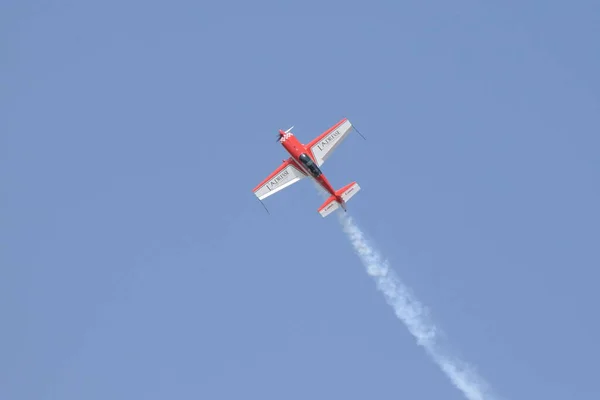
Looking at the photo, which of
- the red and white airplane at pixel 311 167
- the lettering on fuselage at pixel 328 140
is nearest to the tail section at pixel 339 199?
the red and white airplane at pixel 311 167

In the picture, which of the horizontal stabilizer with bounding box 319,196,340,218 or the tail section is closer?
the tail section

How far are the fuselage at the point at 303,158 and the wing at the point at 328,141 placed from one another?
86 centimetres

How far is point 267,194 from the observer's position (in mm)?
54906

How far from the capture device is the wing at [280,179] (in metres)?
54.9

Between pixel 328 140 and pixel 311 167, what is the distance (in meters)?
3.74

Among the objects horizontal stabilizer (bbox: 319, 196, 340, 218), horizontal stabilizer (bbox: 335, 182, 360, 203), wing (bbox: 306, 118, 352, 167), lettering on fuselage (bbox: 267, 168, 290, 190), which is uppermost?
wing (bbox: 306, 118, 352, 167)

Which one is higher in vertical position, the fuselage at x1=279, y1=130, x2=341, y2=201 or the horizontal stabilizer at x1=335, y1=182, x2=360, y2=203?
the fuselage at x1=279, y1=130, x2=341, y2=201

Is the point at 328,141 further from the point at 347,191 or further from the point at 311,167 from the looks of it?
the point at 347,191

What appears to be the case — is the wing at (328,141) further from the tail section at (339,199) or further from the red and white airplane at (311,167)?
the tail section at (339,199)

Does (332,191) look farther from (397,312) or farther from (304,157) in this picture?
(397,312)

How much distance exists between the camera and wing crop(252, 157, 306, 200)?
180 ft

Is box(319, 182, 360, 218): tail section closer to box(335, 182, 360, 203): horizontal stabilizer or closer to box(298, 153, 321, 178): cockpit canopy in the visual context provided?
box(335, 182, 360, 203): horizontal stabilizer

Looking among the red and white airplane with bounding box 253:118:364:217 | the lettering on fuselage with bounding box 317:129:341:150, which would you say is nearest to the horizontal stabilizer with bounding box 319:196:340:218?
the red and white airplane with bounding box 253:118:364:217

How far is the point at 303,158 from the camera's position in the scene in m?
53.4
